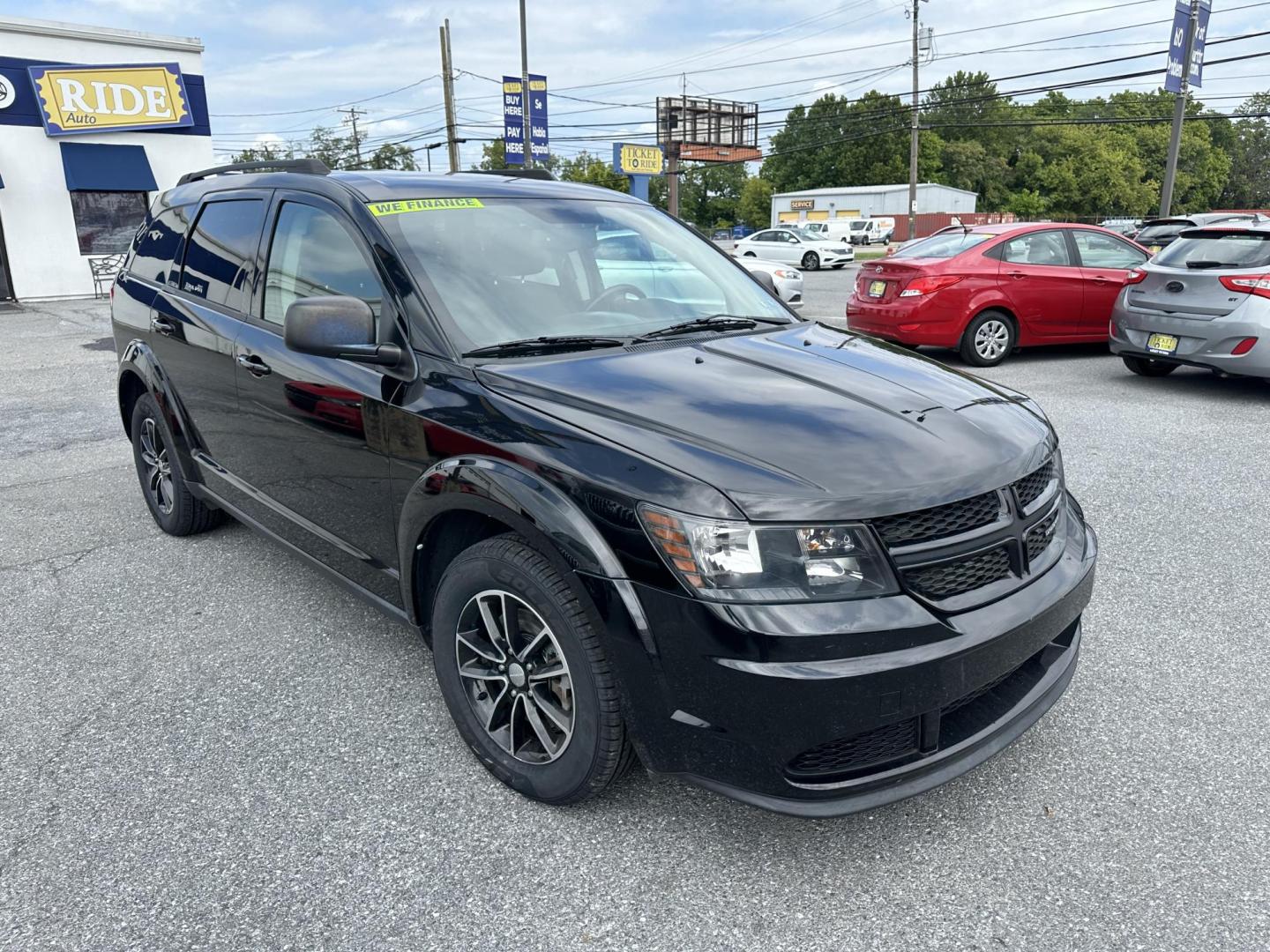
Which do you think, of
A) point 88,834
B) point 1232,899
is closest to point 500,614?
point 88,834

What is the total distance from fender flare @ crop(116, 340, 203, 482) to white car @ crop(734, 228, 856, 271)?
98.4 feet

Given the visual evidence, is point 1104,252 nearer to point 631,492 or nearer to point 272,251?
point 272,251

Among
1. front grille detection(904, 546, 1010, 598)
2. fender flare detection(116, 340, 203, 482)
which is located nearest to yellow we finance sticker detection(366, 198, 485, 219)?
fender flare detection(116, 340, 203, 482)

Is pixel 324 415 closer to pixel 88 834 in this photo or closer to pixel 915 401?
pixel 88 834

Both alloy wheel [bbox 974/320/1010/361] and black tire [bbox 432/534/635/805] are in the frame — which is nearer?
black tire [bbox 432/534/635/805]

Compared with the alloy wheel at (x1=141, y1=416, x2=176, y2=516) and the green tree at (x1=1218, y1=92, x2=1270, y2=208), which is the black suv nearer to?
the alloy wheel at (x1=141, y1=416, x2=176, y2=516)

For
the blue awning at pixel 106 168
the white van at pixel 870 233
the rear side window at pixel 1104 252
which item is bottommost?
the white van at pixel 870 233

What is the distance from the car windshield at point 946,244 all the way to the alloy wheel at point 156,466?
804 cm

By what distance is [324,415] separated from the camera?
3.14m

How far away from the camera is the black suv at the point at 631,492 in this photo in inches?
82.5

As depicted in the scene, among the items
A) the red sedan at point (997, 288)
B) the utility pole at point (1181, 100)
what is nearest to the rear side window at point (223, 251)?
the red sedan at point (997, 288)

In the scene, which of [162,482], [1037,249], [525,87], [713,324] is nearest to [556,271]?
[713,324]

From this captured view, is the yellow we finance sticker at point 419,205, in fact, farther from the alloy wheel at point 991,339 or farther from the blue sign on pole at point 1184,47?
the blue sign on pole at point 1184,47

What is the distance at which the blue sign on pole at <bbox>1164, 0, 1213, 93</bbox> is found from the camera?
18.2 metres
